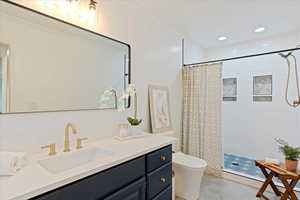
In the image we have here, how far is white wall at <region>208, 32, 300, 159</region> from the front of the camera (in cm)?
282

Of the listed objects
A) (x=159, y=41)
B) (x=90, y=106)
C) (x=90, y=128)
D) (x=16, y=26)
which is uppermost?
(x=159, y=41)

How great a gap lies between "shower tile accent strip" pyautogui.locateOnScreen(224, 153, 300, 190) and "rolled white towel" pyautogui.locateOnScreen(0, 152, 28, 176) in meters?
2.74

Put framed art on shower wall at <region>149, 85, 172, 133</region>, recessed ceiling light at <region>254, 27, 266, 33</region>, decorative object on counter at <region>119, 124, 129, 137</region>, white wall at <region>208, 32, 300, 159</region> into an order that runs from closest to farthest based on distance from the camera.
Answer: decorative object on counter at <region>119, 124, 129, 137</region> < framed art on shower wall at <region>149, 85, 172, 133</region> < recessed ceiling light at <region>254, 27, 266, 33</region> < white wall at <region>208, 32, 300, 159</region>

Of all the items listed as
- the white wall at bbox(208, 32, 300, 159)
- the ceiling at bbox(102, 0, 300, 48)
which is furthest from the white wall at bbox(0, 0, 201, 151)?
the white wall at bbox(208, 32, 300, 159)

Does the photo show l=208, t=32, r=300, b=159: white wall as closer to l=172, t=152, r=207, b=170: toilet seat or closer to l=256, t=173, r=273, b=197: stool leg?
l=256, t=173, r=273, b=197: stool leg

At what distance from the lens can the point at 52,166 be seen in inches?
41.6

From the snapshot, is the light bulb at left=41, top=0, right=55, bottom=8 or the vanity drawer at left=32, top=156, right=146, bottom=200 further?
the light bulb at left=41, top=0, right=55, bottom=8

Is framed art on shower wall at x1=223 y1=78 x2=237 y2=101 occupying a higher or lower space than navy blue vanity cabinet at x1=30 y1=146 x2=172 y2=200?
higher

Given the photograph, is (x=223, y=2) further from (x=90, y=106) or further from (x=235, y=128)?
(x=235, y=128)

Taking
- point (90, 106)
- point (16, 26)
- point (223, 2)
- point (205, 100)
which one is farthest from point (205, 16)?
point (16, 26)

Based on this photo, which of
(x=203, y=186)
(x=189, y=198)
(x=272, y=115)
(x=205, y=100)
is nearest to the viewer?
(x=189, y=198)

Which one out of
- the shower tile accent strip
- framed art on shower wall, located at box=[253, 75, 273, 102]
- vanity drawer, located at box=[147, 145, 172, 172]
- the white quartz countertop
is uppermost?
framed art on shower wall, located at box=[253, 75, 273, 102]

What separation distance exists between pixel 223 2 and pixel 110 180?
2.30 metres

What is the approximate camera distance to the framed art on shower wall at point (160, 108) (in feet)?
6.97
